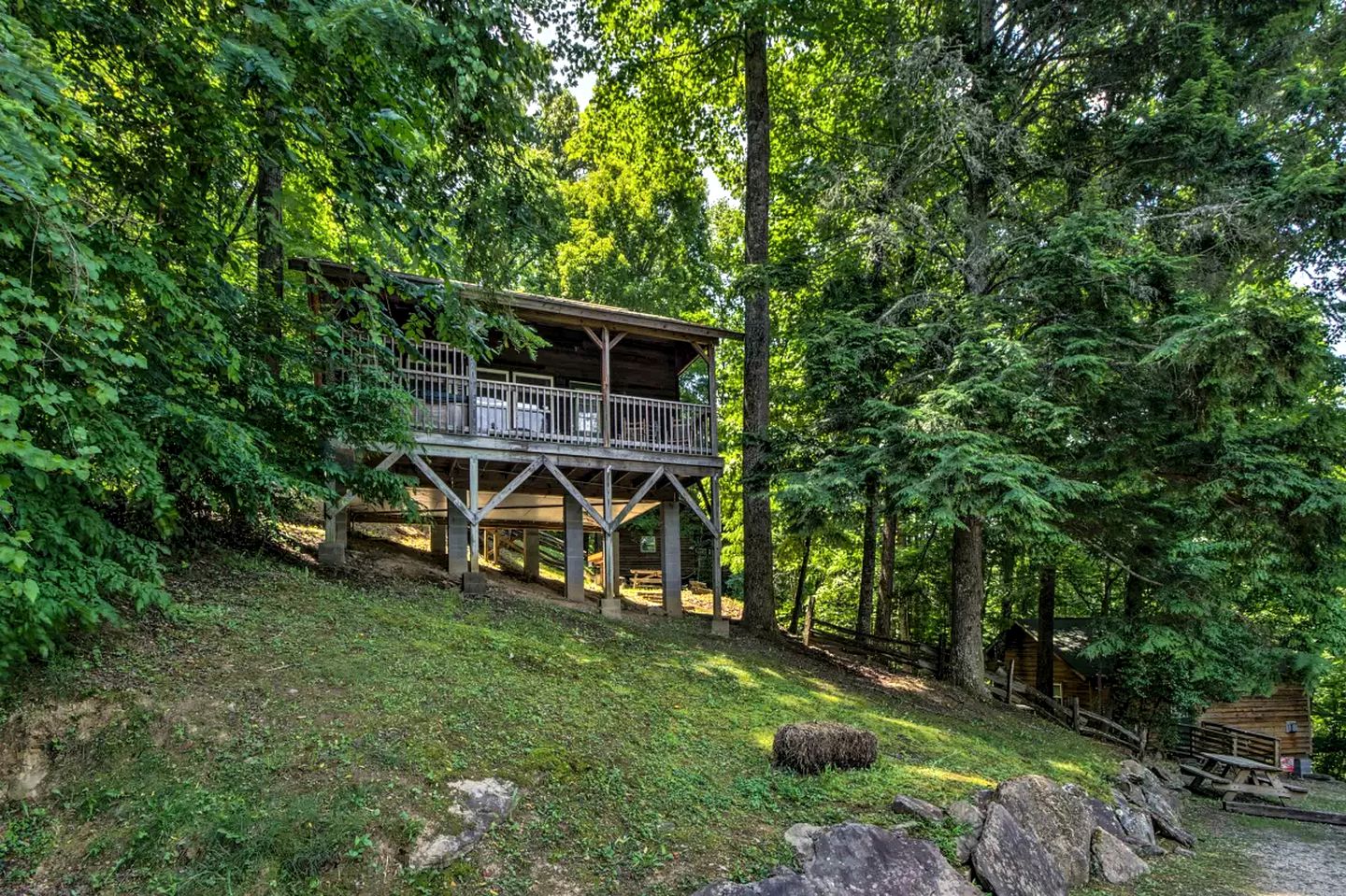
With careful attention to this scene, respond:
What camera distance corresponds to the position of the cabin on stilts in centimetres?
1182

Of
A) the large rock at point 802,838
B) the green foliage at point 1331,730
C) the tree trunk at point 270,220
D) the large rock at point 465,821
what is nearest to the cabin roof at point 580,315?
the tree trunk at point 270,220

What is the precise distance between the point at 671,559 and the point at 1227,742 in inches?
600

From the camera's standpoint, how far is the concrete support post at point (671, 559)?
46.9ft

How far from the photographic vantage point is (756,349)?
14.4m

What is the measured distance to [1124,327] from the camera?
9977 mm

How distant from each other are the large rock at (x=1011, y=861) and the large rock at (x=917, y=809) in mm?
381

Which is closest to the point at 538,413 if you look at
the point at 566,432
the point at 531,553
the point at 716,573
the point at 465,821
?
the point at 566,432

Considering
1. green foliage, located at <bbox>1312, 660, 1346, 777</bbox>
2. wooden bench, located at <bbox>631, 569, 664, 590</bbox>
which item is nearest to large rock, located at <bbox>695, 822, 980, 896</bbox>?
wooden bench, located at <bbox>631, 569, 664, 590</bbox>

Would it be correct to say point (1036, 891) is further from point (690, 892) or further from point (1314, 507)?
point (1314, 507)

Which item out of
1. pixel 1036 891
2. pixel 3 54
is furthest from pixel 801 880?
pixel 3 54

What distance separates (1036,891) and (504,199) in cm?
912

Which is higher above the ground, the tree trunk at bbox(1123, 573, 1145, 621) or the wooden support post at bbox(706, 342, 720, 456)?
the wooden support post at bbox(706, 342, 720, 456)

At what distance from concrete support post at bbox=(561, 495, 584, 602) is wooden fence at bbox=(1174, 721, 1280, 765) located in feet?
49.1

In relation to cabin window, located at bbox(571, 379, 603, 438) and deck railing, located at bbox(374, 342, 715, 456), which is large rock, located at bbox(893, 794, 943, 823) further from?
cabin window, located at bbox(571, 379, 603, 438)
